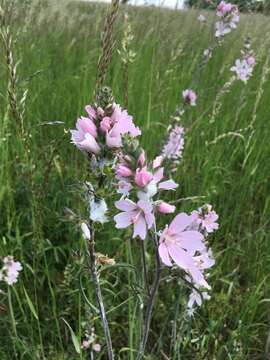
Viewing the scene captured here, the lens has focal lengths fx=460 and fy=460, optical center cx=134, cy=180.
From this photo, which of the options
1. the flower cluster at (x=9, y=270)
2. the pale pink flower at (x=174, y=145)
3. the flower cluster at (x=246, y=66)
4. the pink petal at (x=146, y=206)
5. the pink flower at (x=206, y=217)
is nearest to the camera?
the pink petal at (x=146, y=206)

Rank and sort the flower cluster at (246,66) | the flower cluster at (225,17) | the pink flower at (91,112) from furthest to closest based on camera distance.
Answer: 1. the flower cluster at (246,66)
2. the flower cluster at (225,17)
3. the pink flower at (91,112)

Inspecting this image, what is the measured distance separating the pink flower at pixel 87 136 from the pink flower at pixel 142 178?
11cm

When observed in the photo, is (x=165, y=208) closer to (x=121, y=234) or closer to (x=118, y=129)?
(x=118, y=129)

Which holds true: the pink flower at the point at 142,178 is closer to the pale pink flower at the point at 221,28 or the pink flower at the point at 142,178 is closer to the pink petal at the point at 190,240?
the pink petal at the point at 190,240

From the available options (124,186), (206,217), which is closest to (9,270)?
(206,217)

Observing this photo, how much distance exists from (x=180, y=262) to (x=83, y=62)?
3.45m

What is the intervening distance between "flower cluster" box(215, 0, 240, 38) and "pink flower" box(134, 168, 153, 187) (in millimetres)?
2336

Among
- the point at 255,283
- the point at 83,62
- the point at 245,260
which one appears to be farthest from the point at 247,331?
the point at 83,62

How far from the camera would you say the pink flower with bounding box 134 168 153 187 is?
0.86 metres

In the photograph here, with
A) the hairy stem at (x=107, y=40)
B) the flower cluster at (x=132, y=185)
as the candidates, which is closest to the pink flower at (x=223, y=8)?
the hairy stem at (x=107, y=40)

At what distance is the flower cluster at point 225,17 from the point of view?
297 centimetres

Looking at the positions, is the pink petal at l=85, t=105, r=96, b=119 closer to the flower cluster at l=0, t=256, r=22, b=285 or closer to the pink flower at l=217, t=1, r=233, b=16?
the flower cluster at l=0, t=256, r=22, b=285

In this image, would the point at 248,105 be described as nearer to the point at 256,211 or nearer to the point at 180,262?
the point at 256,211

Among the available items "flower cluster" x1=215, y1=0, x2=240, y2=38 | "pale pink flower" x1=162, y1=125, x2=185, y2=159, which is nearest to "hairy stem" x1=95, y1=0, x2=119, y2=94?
"pale pink flower" x1=162, y1=125, x2=185, y2=159
